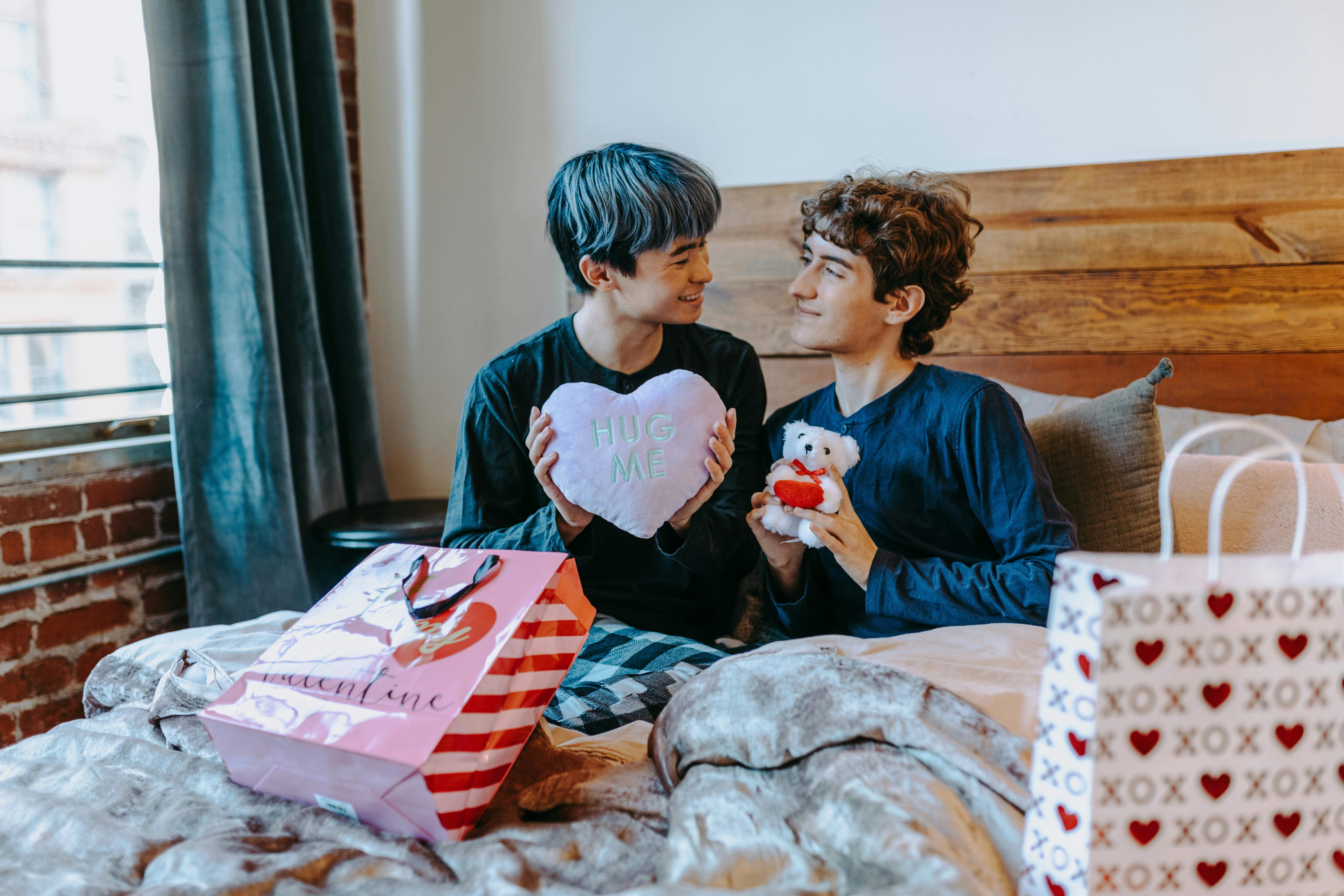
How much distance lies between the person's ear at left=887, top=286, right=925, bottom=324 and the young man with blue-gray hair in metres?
0.29

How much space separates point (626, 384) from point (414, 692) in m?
0.72

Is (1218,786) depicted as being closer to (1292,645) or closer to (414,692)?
(1292,645)

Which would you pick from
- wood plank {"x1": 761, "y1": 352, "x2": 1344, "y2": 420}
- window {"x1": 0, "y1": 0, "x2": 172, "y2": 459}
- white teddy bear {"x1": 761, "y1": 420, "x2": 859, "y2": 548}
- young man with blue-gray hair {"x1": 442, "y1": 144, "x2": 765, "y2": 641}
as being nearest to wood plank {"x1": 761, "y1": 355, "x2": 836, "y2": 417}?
wood plank {"x1": 761, "y1": 352, "x2": 1344, "y2": 420}

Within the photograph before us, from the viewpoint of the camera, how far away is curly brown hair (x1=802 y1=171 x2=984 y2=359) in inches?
52.5

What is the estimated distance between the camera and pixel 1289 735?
66 cm

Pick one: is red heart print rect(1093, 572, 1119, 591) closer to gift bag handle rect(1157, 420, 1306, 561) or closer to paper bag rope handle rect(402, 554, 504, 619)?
gift bag handle rect(1157, 420, 1306, 561)

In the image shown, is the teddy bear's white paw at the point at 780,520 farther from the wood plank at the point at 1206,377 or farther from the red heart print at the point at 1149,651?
the wood plank at the point at 1206,377

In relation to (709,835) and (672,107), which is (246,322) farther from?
(709,835)

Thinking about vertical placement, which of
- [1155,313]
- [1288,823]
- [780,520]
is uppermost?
[1155,313]

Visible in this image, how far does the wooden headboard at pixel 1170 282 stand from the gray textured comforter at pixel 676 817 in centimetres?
121

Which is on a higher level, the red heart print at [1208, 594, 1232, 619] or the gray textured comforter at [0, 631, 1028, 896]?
the red heart print at [1208, 594, 1232, 619]

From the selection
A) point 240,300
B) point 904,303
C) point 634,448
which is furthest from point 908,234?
point 240,300

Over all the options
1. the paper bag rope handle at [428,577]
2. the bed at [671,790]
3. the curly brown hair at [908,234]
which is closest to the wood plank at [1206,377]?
the bed at [671,790]

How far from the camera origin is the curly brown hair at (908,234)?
4.38 feet
